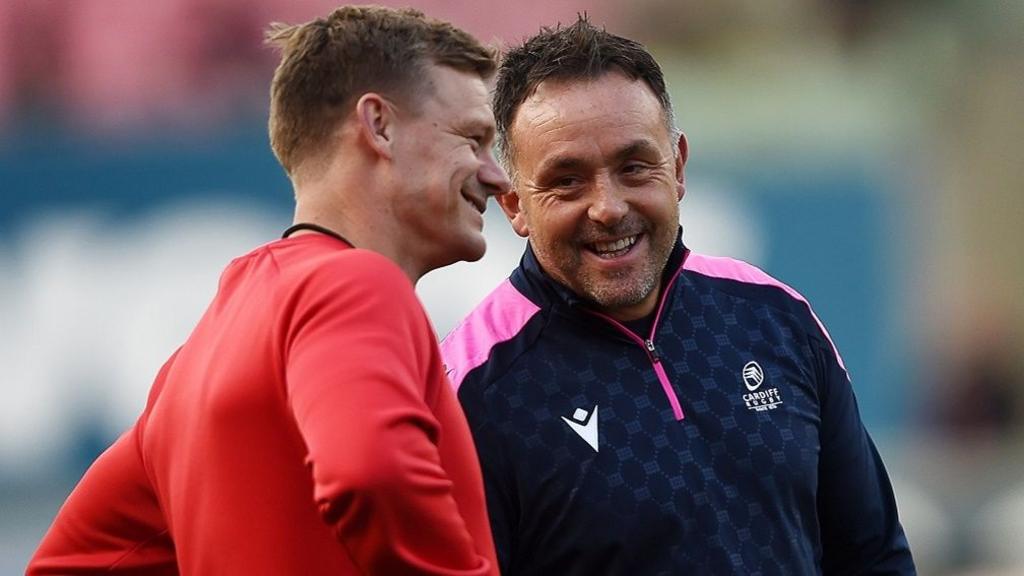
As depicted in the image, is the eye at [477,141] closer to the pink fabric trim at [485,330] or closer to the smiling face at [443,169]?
the smiling face at [443,169]

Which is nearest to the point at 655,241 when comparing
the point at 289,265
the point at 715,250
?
the point at 289,265

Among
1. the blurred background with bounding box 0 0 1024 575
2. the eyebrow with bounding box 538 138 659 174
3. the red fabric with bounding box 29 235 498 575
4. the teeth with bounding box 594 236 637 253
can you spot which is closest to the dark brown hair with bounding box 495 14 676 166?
the eyebrow with bounding box 538 138 659 174

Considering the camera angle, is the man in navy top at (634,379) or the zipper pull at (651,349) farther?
the zipper pull at (651,349)

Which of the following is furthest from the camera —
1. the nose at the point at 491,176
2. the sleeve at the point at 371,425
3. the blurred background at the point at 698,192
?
the blurred background at the point at 698,192

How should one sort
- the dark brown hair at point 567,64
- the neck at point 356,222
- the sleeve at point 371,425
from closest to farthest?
1. the sleeve at point 371,425
2. the neck at point 356,222
3. the dark brown hair at point 567,64

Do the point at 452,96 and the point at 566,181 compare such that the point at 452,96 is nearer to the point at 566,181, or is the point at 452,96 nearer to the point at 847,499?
the point at 566,181

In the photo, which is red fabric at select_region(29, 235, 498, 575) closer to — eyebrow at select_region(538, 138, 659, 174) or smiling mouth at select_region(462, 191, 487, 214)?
smiling mouth at select_region(462, 191, 487, 214)

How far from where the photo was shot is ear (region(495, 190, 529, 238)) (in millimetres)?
2773

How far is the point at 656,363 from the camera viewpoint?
2633 mm

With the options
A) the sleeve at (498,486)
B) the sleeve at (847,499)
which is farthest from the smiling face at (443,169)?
the sleeve at (847,499)

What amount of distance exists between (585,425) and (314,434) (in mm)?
809

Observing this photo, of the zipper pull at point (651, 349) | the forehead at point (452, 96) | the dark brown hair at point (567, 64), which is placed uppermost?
the dark brown hair at point (567, 64)

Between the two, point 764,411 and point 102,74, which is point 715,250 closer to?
point 102,74

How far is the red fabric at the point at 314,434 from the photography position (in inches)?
71.9
